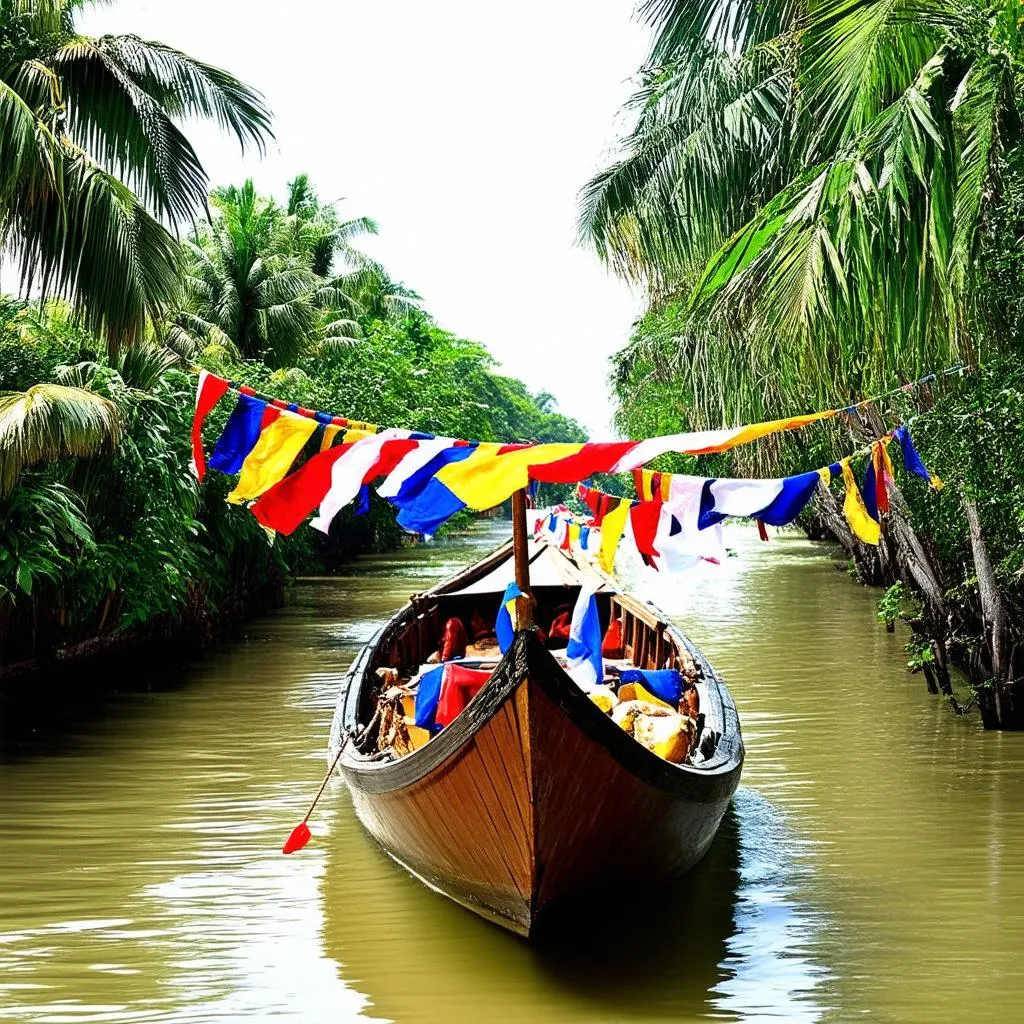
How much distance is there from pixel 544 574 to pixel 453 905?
653 centimetres

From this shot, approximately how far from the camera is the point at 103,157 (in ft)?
39.3

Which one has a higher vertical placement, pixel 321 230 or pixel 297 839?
pixel 321 230

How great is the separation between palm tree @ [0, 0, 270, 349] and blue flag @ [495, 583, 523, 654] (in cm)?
615

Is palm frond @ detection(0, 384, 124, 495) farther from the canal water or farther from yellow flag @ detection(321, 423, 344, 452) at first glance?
yellow flag @ detection(321, 423, 344, 452)

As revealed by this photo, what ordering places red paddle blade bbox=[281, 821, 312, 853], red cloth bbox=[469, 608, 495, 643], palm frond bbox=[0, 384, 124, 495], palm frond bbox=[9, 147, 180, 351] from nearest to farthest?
1. red paddle blade bbox=[281, 821, 312, 853]
2. palm frond bbox=[0, 384, 124, 495]
3. palm frond bbox=[9, 147, 180, 351]
4. red cloth bbox=[469, 608, 495, 643]

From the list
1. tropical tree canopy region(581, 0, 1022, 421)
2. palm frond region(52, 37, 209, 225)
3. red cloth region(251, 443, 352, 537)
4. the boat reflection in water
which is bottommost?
the boat reflection in water

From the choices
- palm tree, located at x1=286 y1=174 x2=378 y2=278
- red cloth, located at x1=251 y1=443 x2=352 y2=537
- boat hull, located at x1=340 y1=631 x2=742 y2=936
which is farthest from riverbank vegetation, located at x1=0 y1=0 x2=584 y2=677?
palm tree, located at x1=286 y1=174 x2=378 y2=278

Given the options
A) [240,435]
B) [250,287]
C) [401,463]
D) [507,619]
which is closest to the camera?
[507,619]

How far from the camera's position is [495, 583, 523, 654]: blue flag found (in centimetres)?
619

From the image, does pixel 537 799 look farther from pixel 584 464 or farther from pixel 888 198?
pixel 888 198

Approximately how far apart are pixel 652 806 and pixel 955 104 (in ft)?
14.8

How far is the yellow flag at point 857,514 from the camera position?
746 cm

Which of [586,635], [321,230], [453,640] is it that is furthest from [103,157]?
[321,230]

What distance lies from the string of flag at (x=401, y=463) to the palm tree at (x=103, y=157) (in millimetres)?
4415
